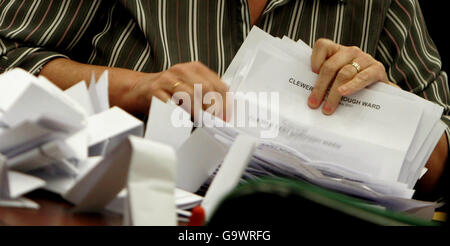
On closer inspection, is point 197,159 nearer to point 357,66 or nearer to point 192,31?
point 357,66

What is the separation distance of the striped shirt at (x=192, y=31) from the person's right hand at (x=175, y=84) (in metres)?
0.23

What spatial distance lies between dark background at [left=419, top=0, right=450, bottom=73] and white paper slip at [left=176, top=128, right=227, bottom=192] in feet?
3.53

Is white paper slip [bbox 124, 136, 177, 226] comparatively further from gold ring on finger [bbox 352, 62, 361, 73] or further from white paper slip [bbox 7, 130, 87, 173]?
gold ring on finger [bbox 352, 62, 361, 73]

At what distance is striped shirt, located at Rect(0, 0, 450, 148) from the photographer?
1098 millimetres

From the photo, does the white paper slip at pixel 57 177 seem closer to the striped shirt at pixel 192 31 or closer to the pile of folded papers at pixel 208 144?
the pile of folded papers at pixel 208 144

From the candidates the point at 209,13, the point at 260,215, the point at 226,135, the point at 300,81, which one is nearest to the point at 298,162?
the point at 226,135

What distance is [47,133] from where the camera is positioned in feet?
1.46

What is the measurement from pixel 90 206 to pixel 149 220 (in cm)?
12

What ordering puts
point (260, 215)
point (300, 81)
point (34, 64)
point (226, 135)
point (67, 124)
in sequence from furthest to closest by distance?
point (34, 64) → point (300, 81) → point (226, 135) → point (67, 124) → point (260, 215)

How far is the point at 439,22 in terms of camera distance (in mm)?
1549

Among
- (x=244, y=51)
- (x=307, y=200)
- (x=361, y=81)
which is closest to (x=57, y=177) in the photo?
(x=307, y=200)

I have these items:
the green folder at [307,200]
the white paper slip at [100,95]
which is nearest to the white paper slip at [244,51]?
the white paper slip at [100,95]

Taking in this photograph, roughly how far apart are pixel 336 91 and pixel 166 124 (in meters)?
0.28
